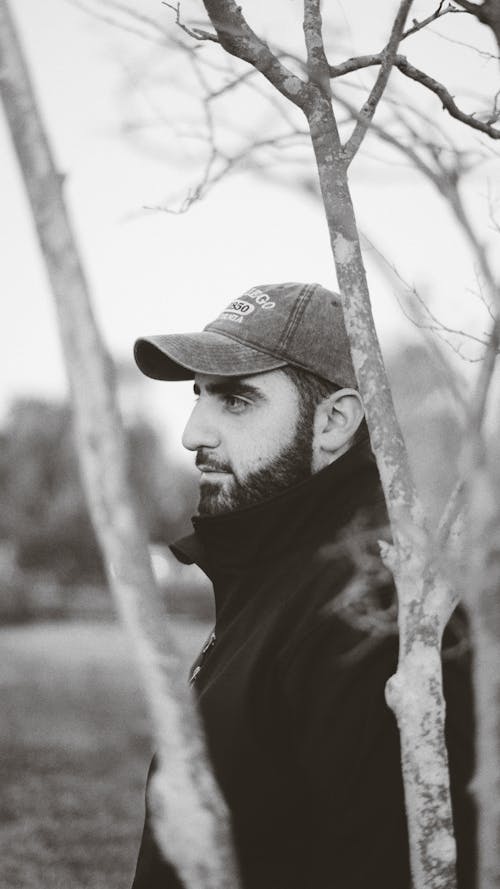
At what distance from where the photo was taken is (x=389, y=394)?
1.28m

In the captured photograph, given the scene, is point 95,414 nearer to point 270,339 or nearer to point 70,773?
point 270,339

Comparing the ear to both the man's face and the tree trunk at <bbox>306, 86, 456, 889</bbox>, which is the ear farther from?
the tree trunk at <bbox>306, 86, 456, 889</bbox>

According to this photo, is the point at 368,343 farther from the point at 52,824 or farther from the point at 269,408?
the point at 52,824

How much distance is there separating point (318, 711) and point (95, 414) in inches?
41.2

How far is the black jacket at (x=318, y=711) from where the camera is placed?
5.44ft

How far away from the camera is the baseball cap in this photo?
7.78 feet

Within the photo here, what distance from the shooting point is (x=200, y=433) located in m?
2.36

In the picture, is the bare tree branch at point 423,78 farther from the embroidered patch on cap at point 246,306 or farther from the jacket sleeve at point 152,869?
the jacket sleeve at point 152,869

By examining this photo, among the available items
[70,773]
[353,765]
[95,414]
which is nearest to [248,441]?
[353,765]

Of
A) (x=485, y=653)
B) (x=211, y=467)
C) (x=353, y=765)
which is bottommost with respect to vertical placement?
(x=353, y=765)

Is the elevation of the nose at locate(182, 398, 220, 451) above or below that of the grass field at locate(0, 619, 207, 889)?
above

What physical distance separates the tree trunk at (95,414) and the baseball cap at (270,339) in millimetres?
1433

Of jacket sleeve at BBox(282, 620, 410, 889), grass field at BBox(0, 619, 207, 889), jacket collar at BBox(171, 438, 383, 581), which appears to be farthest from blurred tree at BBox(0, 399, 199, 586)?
jacket sleeve at BBox(282, 620, 410, 889)

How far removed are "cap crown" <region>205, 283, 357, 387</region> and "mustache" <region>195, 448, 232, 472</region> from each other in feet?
0.97
